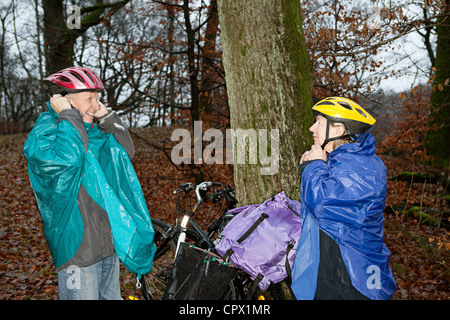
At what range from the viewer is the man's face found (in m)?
2.49

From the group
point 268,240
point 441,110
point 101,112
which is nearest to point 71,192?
point 101,112

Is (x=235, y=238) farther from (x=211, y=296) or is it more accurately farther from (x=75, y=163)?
(x=75, y=163)

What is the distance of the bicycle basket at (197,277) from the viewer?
278 cm

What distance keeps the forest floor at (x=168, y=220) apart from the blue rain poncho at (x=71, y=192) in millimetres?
2448

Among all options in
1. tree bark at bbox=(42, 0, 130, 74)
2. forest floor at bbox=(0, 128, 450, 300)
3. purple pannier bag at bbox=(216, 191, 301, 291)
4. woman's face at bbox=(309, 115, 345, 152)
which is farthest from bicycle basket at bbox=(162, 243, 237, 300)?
tree bark at bbox=(42, 0, 130, 74)

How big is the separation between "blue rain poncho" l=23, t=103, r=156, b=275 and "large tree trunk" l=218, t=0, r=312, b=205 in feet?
4.02

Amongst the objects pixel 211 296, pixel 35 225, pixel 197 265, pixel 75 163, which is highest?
pixel 75 163

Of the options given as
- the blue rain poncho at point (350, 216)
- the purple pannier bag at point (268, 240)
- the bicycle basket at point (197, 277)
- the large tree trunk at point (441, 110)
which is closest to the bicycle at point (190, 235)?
the bicycle basket at point (197, 277)

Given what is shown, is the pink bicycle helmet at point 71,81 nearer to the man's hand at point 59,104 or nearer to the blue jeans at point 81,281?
the man's hand at point 59,104

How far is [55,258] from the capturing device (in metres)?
2.30

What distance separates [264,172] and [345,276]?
120cm

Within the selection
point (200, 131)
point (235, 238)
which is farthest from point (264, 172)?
point (200, 131)

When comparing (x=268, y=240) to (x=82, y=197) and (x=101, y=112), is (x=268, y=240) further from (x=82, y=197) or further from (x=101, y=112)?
(x=101, y=112)

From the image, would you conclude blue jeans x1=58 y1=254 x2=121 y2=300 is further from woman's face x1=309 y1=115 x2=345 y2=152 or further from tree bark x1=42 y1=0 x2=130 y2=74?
tree bark x1=42 y1=0 x2=130 y2=74
